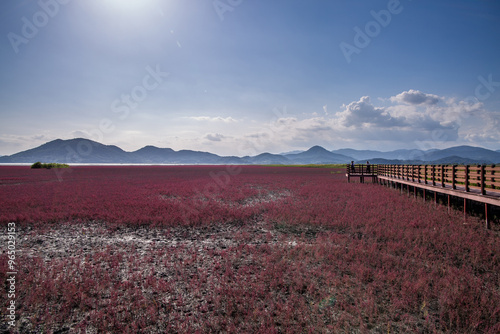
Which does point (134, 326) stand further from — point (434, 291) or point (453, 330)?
point (434, 291)

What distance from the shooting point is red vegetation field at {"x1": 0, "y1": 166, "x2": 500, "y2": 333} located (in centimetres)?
474

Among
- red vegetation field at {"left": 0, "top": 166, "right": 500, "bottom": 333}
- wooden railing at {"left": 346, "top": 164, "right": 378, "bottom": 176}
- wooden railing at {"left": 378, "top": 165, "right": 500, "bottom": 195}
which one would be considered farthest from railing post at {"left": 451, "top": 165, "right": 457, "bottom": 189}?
wooden railing at {"left": 346, "top": 164, "right": 378, "bottom": 176}

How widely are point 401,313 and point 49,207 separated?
787 inches

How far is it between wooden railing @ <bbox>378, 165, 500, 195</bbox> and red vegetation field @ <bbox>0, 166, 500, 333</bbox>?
178cm

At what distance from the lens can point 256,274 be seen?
22.2 feet

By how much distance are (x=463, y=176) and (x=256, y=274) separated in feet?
42.6

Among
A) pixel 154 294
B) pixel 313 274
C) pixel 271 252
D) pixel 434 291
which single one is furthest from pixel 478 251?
pixel 154 294

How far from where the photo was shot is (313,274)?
268 inches

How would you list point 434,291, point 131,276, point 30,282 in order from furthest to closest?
point 131,276
point 30,282
point 434,291

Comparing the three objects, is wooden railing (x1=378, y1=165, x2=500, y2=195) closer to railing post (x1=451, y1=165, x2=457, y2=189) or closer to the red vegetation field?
railing post (x1=451, y1=165, x2=457, y2=189)

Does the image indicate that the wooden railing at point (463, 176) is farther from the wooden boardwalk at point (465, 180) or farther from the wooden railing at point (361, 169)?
the wooden railing at point (361, 169)

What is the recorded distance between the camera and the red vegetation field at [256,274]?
474cm

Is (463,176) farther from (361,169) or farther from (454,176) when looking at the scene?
(361,169)

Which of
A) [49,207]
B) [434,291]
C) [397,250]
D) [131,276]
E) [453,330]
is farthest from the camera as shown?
[49,207]
